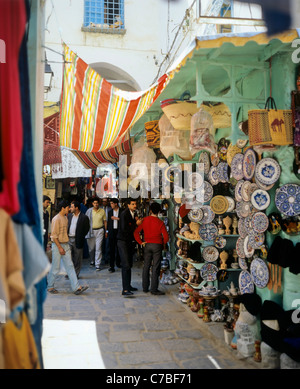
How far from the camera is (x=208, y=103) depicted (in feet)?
14.9

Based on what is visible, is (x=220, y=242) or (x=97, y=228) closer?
(x=220, y=242)

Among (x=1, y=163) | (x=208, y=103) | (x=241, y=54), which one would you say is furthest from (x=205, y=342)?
(x=1, y=163)

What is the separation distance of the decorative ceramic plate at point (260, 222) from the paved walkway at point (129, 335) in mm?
1444

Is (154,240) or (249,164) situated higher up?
(249,164)

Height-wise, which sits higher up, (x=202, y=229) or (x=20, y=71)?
(x=20, y=71)

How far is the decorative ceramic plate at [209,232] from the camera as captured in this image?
574cm

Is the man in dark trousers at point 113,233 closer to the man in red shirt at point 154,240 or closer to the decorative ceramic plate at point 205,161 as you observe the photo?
the man in red shirt at point 154,240

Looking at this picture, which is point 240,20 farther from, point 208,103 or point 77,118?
point 77,118

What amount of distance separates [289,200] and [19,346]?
9.77 ft

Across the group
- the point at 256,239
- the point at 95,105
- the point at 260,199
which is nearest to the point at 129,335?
the point at 256,239

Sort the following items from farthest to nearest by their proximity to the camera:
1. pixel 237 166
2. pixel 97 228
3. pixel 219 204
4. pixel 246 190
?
pixel 97 228 → pixel 219 204 → pixel 237 166 → pixel 246 190

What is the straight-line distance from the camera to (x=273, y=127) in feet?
11.8

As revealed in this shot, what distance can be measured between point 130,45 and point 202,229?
936 centimetres

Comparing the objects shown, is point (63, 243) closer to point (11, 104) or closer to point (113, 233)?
point (113, 233)
